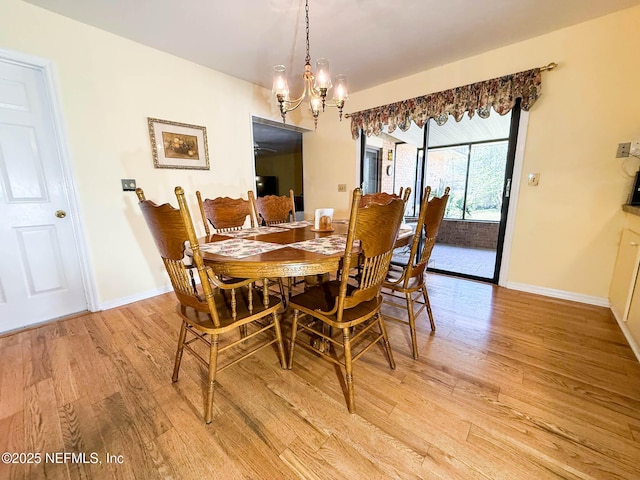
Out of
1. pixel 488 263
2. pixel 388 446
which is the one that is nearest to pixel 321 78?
pixel 388 446

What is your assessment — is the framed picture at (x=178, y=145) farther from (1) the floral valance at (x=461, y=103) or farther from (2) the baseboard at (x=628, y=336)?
(2) the baseboard at (x=628, y=336)

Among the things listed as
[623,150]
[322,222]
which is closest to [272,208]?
[322,222]

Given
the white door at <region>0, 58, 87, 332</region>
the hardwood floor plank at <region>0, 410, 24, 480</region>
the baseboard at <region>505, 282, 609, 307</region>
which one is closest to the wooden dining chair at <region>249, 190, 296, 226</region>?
the white door at <region>0, 58, 87, 332</region>

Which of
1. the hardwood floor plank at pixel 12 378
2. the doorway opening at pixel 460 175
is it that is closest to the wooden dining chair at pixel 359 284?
the hardwood floor plank at pixel 12 378

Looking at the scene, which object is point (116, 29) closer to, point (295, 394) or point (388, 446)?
point (295, 394)

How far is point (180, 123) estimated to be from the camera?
2.67 m

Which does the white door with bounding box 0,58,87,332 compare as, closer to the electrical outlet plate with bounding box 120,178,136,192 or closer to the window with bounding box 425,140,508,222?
the electrical outlet plate with bounding box 120,178,136,192

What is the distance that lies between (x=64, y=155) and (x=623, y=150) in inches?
180

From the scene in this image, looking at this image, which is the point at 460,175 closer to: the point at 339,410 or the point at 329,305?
the point at 329,305

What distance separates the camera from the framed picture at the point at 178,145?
252 centimetres

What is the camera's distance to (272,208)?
2549 millimetres

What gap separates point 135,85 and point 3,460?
273 cm

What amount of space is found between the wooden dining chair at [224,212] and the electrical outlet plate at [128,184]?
31.8 inches

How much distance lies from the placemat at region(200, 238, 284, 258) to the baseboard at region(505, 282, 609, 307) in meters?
2.68
